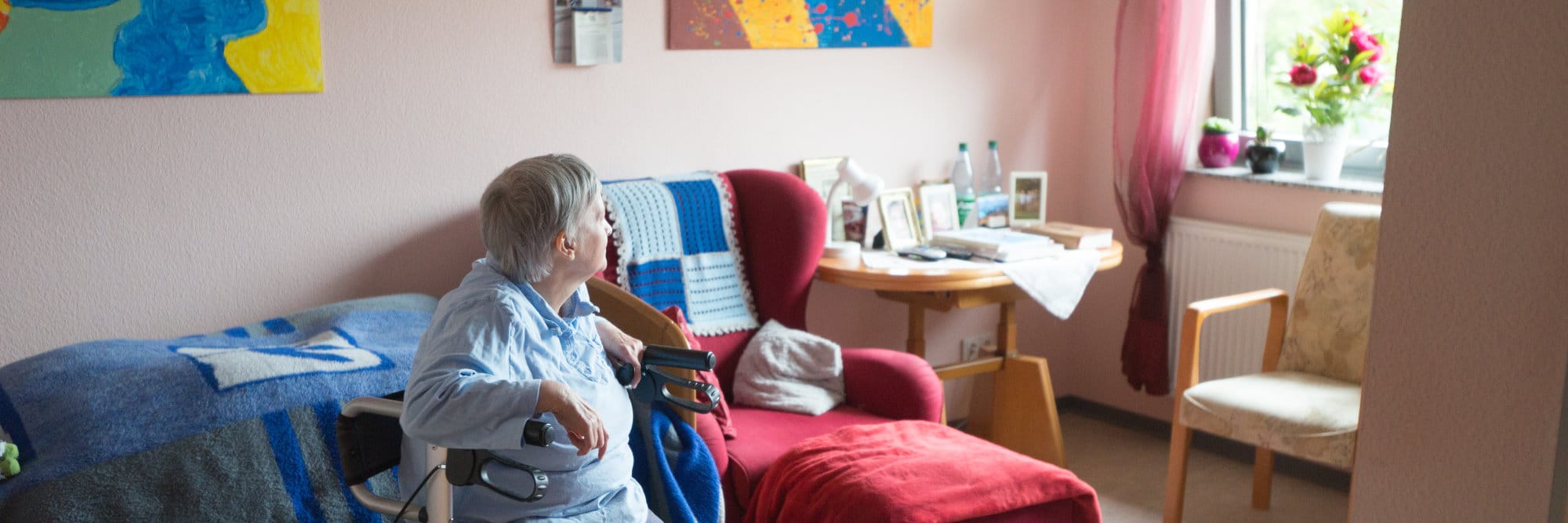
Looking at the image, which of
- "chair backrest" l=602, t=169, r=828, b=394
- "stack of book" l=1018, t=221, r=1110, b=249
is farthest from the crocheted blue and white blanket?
"stack of book" l=1018, t=221, r=1110, b=249

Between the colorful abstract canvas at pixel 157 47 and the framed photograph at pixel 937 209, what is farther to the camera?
the framed photograph at pixel 937 209

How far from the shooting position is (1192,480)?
369 cm

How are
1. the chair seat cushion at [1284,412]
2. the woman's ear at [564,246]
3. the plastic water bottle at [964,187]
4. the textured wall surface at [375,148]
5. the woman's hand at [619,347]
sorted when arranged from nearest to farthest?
the woman's ear at [564,246], the woman's hand at [619,347], the textured wall surface at [375,148], the chair seat cushion at [1284,412], the plastic water bottle at [964,187]

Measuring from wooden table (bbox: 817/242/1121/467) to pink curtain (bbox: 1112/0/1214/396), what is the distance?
25cm

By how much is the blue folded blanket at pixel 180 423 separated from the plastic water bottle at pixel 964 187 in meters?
1.89

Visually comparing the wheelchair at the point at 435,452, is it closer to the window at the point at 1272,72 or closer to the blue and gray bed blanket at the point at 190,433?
the blue and gray bed blanket at the point at 190,433

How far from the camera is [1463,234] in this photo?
5.81ft

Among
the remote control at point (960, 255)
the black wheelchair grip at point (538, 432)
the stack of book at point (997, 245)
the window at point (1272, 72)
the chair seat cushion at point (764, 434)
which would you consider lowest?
the chair seat cushion at point (764, 434)

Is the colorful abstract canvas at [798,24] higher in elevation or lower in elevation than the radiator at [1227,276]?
higher

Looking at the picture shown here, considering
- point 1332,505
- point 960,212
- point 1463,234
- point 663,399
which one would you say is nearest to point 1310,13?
point 960,212

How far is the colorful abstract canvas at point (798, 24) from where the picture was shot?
3.26 meters

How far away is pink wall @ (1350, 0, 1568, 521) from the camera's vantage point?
5.52 feet

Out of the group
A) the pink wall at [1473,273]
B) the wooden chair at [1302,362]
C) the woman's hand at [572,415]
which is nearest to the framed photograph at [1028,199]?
the wooden chair at [1302,362]

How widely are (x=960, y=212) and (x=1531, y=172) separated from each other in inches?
83.4
